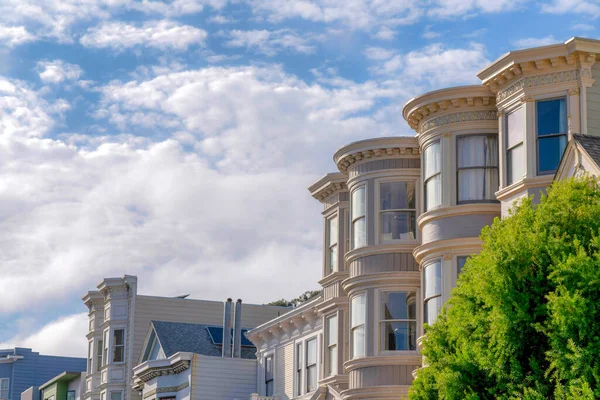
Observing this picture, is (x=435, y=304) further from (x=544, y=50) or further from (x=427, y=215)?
(x=544, y=50)

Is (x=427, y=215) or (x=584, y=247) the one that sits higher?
(x=427, y=215)

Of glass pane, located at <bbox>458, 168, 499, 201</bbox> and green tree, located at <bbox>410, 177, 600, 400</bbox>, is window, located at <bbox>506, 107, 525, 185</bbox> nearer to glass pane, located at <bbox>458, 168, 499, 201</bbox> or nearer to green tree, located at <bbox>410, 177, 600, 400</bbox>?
glass pane, located at <bbox>458, 168, 499, 201</bbox>

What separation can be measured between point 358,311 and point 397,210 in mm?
Result: 3136

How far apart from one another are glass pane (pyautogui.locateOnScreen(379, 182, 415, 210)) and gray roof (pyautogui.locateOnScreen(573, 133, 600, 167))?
9.52 meters

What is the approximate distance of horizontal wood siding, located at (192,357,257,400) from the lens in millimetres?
47906

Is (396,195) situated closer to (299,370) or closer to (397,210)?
(397,210)

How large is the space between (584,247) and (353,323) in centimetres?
1349

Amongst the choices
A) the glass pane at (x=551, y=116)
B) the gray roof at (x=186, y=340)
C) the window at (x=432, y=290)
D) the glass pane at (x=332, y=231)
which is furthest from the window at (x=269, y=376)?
the glass pane at (x=551, y=116)

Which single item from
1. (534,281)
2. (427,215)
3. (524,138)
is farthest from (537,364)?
(427,215)

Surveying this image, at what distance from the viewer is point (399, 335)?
32.5 m

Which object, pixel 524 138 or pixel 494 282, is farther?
pixel 524 138

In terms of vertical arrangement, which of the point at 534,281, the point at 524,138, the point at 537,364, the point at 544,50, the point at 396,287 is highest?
the point at 544,50

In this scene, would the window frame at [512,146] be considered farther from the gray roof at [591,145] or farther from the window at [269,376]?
the window at [269,376]

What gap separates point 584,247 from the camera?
21062mm
